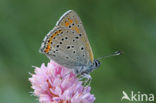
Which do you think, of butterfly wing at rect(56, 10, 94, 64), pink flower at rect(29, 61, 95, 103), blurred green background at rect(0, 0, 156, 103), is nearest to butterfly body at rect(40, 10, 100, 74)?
butterfly wing at rect(56, 10, 94, 64)

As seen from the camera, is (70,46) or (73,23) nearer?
(73,23)

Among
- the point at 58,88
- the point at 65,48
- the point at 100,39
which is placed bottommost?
the point at 58,88

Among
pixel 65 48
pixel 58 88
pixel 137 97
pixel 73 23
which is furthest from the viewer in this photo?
pixel 137 97

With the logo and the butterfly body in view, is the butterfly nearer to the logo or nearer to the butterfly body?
the butterfly body

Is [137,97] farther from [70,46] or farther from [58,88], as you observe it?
[58,88]

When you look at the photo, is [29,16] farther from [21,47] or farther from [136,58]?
[136,58]

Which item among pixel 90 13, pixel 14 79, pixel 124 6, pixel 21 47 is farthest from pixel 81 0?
pixel 14 79

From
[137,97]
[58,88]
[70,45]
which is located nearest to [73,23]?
[70,45]
